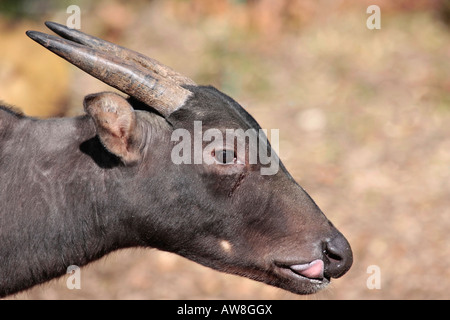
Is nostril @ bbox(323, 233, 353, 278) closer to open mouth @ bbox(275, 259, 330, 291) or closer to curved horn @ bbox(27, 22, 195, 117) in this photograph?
open mouth @ bbox(275, 259, 330, 291)

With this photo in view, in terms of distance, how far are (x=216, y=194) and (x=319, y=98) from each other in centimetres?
754

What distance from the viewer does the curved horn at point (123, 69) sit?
414 cm

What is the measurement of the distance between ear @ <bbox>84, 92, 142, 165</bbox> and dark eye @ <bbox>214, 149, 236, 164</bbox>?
19.7 inches

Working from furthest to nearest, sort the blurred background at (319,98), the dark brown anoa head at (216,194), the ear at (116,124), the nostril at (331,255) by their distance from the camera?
the blurred background at (319,98) → the nostril at (331,255) → the dark brown anoa head at (216,194) → the ear at (116,124)

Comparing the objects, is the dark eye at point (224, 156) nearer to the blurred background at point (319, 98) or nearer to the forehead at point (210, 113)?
the forehead at point (210, 113)

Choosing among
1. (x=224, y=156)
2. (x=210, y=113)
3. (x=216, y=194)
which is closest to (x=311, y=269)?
(x=216, y=194)

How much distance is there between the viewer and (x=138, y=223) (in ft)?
14.8

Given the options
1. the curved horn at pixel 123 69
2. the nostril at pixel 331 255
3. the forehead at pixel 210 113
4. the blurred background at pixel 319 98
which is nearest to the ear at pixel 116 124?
the curved horn at pixel 123 69

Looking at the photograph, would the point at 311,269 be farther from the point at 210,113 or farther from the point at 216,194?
the point at 210,113

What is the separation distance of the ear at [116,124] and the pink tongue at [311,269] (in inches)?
51.3

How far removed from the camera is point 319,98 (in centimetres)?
1170

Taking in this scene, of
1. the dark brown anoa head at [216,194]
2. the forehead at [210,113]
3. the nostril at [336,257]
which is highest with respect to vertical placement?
the forehead at [210,113]

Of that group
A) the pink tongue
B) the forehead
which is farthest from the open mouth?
the forehead

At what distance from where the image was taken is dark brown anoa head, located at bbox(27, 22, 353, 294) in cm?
441
